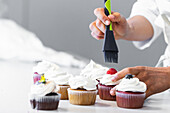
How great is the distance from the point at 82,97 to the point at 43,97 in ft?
0.94

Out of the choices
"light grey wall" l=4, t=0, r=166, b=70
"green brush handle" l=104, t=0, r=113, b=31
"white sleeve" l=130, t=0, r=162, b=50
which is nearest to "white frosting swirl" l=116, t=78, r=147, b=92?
"green brush handle" l=104, t=0, r=113, b=31

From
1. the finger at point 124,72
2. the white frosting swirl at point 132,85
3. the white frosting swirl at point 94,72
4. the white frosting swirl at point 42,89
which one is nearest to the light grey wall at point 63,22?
the white frosting swirl at point 94,72

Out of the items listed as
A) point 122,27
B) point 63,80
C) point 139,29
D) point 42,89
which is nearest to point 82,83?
point 63,80

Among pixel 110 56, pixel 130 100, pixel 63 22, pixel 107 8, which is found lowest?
pixel 130 100

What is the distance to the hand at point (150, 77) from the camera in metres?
1.90

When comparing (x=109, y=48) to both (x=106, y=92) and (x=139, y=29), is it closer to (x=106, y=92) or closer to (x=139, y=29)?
(x=106, y=92)

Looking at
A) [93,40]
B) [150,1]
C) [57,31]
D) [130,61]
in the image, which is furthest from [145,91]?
[57,31]

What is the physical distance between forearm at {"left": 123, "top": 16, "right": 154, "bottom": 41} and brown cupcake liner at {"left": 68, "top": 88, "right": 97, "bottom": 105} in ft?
3.69

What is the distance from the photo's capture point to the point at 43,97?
5.29ft

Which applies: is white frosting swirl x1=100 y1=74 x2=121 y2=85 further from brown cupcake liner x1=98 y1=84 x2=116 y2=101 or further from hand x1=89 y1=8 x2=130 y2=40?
hand x1=89 y1=8 x2=130 y2=40

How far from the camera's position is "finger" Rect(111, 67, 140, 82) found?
1873 millimetres

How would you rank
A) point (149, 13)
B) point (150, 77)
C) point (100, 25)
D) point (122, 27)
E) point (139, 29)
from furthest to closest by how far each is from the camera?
point (149, 13) < point (139, 29) < point (122, 27) < point (100, 25) < point (150, 77)

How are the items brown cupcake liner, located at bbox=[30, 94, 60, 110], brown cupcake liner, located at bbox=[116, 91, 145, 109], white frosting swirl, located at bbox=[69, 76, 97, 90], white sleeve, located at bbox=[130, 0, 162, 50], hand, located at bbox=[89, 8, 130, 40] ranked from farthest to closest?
white sleeve, located at bbox=[130, 0, 162, 50] → hand, located at bbox=[89, 8, 130, 40] → white frosting swirl, located at bbox=[69, 76, 97, 90] → brown cupcake liner, located at bbox=[116, 91, 145, 109] → brown cupcake liner, located at bbox=[30, 94, 60, 110]

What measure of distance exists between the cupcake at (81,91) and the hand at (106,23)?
0.41 m
